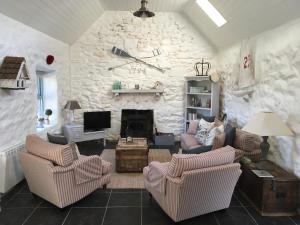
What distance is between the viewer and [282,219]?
9.46 feet

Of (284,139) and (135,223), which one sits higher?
(284,139)

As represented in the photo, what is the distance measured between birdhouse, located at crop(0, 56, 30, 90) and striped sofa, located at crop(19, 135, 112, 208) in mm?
771

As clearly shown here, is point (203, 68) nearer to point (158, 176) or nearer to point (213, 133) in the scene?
point (213, 133)

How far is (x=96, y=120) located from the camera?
20.0ft

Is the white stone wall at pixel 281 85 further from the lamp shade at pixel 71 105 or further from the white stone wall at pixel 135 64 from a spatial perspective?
the lamp shade at pixel 71 105

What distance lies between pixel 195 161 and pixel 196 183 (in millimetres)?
224

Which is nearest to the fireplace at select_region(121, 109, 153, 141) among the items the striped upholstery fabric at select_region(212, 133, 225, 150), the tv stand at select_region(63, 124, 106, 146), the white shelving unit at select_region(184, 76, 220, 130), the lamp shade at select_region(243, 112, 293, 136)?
the tv stand at select_region(63, 124, 106, 146)

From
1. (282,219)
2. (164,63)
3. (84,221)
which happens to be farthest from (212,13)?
(84,221)

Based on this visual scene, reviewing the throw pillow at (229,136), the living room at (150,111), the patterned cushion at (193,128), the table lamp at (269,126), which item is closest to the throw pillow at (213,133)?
the living room at (150,111)

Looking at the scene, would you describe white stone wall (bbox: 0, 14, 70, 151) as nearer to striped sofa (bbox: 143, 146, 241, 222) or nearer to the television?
the television

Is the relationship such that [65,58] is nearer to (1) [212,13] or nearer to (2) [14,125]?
(2) [14,125]

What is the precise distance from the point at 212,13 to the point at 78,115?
4.01m

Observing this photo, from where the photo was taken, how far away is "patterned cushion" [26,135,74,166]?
111 inches

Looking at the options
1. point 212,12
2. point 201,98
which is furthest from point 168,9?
point 201,98
